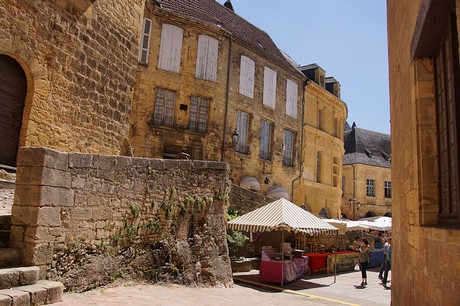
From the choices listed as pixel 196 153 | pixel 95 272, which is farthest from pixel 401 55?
pixel 196 153

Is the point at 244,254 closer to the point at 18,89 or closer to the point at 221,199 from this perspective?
the point at 221,199

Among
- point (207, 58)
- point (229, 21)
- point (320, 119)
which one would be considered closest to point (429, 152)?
point (207, 58)

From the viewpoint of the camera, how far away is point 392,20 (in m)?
5.16

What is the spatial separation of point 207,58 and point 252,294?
11067 mm

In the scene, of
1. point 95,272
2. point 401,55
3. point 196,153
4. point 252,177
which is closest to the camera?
point 401,55

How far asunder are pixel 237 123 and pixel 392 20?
1245 cm

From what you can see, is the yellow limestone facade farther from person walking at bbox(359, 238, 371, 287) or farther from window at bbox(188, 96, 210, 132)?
person walking at bbox(359, 238, 371, 287)

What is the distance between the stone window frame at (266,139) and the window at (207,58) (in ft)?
11.6

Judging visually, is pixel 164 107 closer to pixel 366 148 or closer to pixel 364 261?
pixel 364 261

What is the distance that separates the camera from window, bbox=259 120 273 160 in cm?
1861

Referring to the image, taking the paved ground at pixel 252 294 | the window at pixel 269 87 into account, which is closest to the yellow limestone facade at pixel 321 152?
the window at pixel 269 87

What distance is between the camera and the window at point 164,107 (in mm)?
15440

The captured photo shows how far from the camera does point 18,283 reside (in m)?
4.25

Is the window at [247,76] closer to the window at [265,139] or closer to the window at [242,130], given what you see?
the window at [242,130]
